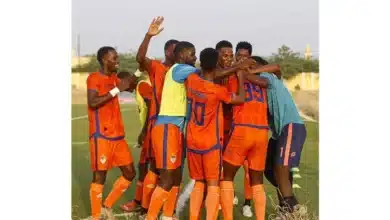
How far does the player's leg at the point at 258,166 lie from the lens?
8555 millimetres

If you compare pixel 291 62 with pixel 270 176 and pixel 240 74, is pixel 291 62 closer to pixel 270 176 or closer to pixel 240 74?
pixel 240 74

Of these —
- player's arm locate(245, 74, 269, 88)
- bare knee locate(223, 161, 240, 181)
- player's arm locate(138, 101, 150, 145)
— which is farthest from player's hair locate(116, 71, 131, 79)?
bare knee locate(223, 161, 240, 181)

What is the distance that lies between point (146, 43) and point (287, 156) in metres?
1.94

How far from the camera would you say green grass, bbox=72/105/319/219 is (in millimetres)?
9203

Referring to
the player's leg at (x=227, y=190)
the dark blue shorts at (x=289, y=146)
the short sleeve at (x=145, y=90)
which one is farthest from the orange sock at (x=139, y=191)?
the dark blue shorts at (x=289, y=146)

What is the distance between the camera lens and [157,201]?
848 centimetres

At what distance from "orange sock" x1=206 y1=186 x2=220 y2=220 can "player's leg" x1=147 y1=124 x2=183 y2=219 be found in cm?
43

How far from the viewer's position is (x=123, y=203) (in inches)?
377

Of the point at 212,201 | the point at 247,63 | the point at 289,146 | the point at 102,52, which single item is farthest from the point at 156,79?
the point at 289,146

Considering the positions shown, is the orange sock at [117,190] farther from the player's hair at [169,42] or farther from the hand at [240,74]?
the hand at [240,74]

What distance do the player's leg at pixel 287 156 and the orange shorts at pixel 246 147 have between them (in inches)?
11.2

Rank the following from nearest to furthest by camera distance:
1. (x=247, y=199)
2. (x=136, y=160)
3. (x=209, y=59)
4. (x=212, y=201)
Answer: (x=209, y=59), (x=212, y=201), (x=247, y=199), (x=136, y=160)
